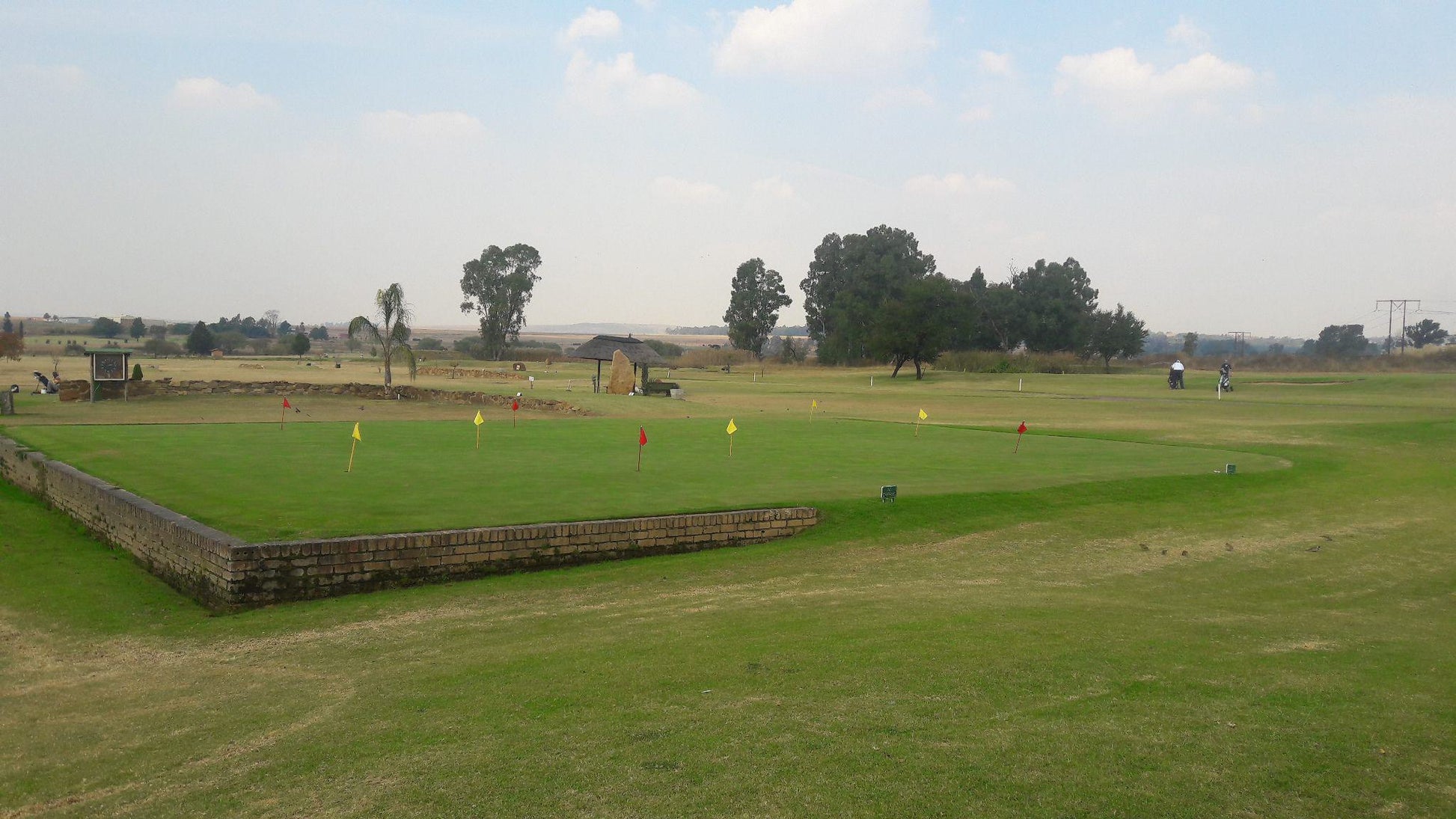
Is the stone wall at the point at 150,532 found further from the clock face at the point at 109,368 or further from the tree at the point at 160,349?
the tree at the point at 160,349

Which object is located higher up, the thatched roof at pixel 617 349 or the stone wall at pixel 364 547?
the thatched roof at pixel 617 349

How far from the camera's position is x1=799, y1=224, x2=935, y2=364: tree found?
346ft

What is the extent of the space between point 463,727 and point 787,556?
24.9ft

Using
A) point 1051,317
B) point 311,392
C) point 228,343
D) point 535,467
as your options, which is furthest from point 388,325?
point 228,343

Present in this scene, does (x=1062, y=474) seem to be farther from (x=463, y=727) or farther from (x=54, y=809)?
(x=54, y=809)

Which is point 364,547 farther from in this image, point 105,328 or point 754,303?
point 105,328

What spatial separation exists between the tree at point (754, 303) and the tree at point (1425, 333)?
8672 centimetres

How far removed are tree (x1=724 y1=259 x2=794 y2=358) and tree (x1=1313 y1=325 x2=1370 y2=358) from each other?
8128 cm

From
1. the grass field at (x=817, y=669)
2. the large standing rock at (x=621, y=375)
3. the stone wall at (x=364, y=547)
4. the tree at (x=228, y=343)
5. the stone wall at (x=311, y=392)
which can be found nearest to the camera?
the grass field at (x=817, y=669)

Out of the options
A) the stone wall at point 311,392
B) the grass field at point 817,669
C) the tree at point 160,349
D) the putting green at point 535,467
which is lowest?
the grass field at point 817,669

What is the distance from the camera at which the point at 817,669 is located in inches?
313

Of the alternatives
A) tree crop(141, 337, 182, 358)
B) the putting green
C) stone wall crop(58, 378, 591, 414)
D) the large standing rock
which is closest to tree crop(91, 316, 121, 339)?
tree crop(141, 337, 182, 358)

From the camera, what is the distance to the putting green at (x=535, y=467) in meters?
14.4

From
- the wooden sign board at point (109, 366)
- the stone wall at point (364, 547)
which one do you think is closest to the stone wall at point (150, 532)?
the stone wall at point (364, 547)
